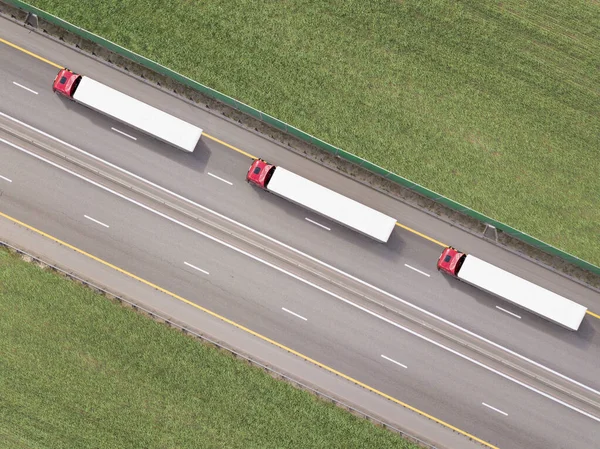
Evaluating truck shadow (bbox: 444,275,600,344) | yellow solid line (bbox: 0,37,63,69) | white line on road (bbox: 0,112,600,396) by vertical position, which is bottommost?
white line on road (bbox: 0,112,600,396)

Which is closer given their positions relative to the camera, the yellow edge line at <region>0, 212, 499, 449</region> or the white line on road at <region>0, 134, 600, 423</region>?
the yellow edge line at <region>0, 212, 499, 449</region>

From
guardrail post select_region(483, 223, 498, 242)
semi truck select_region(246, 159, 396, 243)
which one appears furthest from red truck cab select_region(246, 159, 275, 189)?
guardrail post select_region(483, 223, 498, 242)

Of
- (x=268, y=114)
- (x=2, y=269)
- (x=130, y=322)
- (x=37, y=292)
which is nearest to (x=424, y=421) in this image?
(x=130, y=322)

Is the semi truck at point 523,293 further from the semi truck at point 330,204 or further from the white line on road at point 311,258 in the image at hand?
the semi truck at point 330,204

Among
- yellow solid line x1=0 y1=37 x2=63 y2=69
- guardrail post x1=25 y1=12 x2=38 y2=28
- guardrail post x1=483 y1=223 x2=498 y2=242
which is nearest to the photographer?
yellow solid line x1=0 y1=37 x2=63 y2=69

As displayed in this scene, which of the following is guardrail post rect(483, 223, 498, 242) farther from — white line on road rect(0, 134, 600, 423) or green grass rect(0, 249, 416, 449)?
green grass rect(0, 249, 416, 449)

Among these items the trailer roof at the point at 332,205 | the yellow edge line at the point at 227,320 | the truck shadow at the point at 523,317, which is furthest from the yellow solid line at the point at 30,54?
the truck shadow at the point at 523,317
